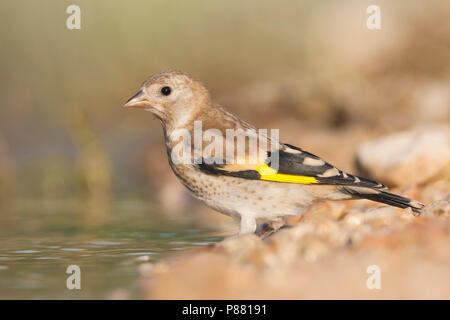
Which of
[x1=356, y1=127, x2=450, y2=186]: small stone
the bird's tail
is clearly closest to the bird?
the bird's tail

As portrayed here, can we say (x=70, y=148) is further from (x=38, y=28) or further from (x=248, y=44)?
(x=248, y=44)

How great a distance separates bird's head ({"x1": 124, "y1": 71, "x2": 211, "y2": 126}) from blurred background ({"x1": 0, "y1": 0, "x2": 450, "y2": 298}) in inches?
103

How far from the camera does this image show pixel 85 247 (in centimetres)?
547

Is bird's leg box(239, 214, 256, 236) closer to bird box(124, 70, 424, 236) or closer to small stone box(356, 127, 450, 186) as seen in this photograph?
bird box(124, 70, 424, 236)

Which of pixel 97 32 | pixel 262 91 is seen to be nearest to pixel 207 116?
pixel 262 91

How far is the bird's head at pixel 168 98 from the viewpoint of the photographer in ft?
17.7

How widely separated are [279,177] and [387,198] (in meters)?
0.73

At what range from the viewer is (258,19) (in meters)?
14.0

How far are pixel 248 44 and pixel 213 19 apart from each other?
76 cm

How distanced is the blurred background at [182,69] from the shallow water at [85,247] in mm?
766

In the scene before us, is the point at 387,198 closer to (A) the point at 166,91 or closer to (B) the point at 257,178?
(B) the point at 257,178

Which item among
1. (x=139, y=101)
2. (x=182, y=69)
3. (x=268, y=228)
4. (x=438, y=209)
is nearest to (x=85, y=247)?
(x=139, y=101)

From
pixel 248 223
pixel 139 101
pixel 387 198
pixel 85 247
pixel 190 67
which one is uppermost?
pixel 190 67

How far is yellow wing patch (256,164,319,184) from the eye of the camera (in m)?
5.02
